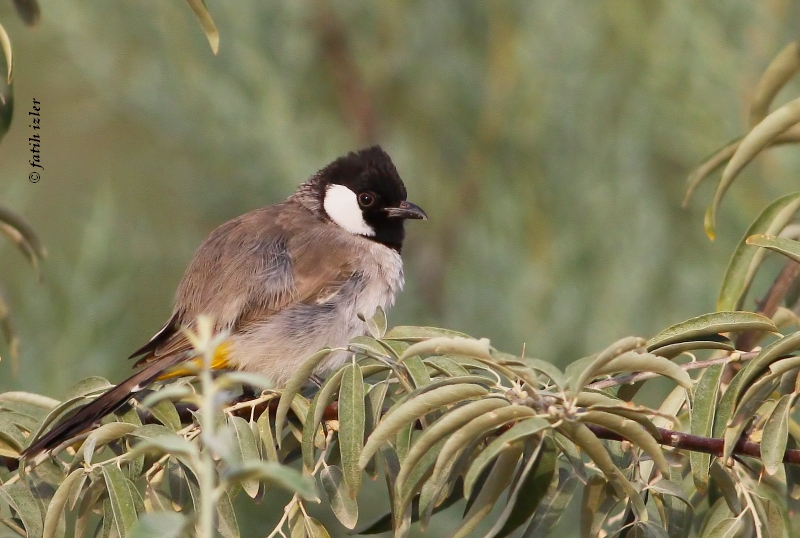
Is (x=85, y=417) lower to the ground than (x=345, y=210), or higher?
lower

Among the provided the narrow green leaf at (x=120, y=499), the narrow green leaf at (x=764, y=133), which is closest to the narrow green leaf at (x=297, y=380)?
the narrow green leaf at (x=120, y=499)

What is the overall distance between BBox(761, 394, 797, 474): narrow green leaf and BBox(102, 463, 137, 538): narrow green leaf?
83 centimetres

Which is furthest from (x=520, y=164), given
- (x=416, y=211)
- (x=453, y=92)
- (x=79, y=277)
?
(x=79, y=277)

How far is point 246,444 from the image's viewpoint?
1536mm

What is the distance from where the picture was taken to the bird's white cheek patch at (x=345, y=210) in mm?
3150

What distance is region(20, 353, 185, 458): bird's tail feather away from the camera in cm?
160

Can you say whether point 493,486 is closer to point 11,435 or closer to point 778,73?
point 11,435

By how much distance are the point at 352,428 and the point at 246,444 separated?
193 millimetres

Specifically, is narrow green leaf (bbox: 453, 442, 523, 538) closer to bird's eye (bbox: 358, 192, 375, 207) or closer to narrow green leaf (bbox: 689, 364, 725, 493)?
narrow green leaf (bbox: 689, 364, 725, 493)

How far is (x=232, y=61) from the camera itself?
426 centimetres

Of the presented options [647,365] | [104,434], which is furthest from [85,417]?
[647,365]

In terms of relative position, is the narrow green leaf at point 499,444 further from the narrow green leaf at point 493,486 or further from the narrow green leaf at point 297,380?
the narrow green leaf at point 297,380

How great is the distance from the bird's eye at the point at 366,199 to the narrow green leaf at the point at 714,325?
1.83 meters

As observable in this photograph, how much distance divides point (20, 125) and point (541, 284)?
307cm
